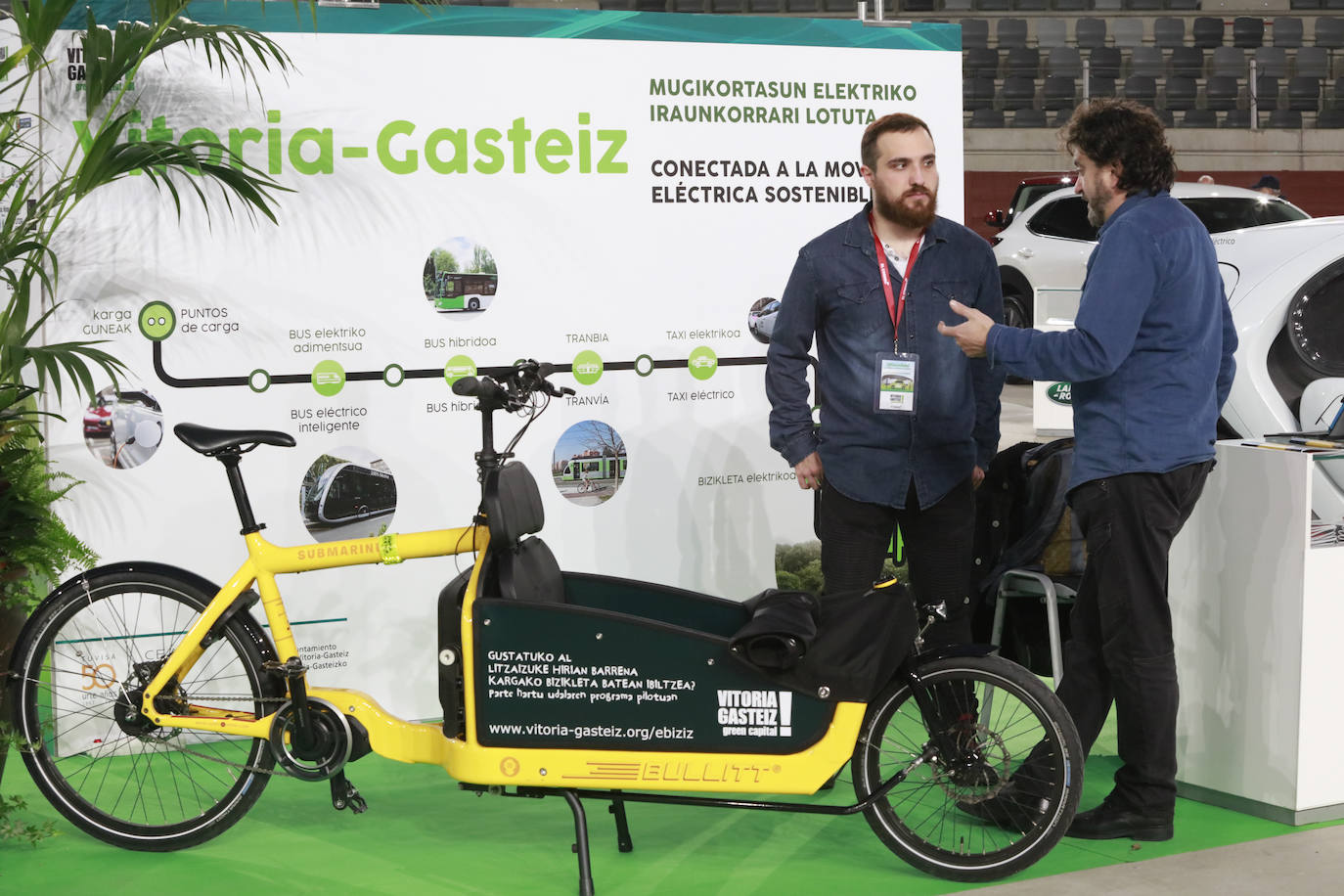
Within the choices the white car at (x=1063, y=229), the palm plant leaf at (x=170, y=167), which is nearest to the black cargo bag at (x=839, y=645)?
the palm plant leaf at (x=170, y=167)

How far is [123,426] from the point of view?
3584 millimetres

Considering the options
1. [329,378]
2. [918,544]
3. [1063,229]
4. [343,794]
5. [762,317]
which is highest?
[1063,229]

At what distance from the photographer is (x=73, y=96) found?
137 inches

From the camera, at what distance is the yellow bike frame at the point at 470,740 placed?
263cm

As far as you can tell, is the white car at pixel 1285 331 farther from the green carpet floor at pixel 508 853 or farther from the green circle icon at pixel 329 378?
the green circle icon at pixel 329 378

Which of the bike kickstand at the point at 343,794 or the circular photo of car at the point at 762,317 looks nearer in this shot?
the bike kickstand at the point at 343,794

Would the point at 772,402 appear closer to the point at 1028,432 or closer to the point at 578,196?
the point at 578,196

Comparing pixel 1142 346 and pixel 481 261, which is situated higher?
pixel 481 261

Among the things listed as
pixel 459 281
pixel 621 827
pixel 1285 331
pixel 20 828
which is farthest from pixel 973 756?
pixel 1285 331

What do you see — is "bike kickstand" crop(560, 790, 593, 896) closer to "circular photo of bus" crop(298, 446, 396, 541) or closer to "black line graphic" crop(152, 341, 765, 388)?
"black line graphic" crop(152, 341, 765, 388)

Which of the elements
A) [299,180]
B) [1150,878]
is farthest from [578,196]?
[1150,878]

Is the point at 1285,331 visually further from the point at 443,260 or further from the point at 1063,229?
the point at 1063,229

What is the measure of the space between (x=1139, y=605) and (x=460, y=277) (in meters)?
1.96

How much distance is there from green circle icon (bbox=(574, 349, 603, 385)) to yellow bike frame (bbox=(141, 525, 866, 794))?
116 cm
